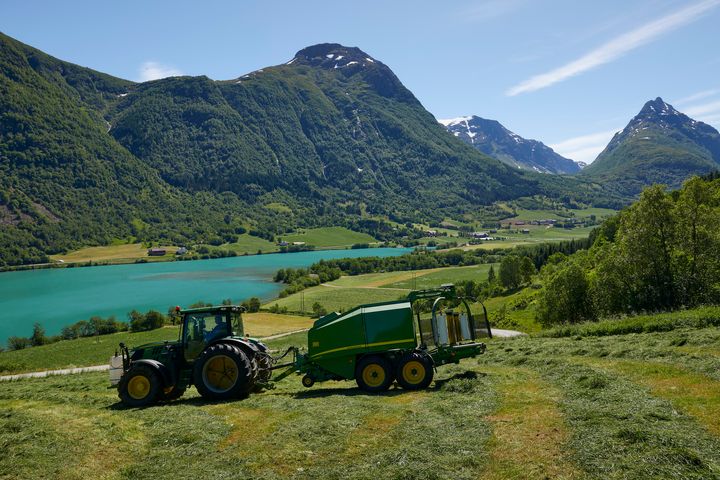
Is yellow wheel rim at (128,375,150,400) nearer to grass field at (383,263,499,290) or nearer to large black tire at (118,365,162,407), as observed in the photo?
large black tire at (118,365,162,407)

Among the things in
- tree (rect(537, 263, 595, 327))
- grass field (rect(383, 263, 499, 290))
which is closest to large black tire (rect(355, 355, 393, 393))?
tree (rect(537, 263, 595, 327))

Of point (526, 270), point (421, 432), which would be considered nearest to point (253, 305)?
point (526, 270)

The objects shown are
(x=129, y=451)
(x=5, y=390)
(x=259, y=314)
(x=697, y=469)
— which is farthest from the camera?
(x=259, y=314)

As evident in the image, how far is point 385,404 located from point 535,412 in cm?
371

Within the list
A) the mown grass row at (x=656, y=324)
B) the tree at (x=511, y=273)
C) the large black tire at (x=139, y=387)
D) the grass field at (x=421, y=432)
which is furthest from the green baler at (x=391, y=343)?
the tree at (x=511, y=273)

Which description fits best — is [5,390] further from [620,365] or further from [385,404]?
[620,365]

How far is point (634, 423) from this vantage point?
910cm

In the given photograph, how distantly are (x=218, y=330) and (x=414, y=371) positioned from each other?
639cm

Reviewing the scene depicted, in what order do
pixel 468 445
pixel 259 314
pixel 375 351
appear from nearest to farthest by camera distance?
pixel 468 445 → pixel 375 351 → pixel 259 314

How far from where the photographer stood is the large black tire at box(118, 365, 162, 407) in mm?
14602

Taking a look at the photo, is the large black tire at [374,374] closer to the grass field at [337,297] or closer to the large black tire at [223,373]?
the large black tire at [223,373]

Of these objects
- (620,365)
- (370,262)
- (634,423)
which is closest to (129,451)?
(634,423)

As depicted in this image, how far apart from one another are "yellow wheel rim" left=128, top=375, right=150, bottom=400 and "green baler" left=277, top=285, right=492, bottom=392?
14.2 ft

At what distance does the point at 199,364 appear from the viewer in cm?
1474
